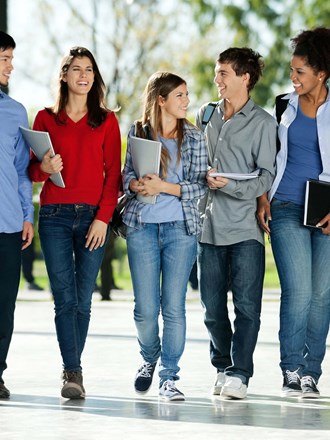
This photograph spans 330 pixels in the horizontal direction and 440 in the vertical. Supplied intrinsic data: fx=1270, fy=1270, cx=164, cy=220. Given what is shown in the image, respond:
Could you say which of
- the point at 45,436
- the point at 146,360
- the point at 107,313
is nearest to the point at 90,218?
the point at 146,360

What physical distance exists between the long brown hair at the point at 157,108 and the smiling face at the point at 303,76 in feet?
2.32

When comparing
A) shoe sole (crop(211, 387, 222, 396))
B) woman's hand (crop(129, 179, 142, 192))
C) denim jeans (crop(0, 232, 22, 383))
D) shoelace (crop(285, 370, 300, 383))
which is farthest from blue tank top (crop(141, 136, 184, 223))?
shoelace (crop(285, 370, 300, 383))

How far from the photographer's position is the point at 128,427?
6.46 m

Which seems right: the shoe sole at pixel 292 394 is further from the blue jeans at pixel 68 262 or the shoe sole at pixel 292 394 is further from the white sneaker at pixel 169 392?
the blue jeans at pixel 68 262

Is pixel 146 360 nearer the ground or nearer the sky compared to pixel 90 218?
nearer the ground

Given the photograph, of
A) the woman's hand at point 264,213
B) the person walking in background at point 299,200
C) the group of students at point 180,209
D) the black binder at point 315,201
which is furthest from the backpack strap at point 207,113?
the black binder at point 315,201

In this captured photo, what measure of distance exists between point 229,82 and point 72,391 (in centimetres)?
207

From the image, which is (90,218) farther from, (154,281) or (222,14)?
A: (222,14)

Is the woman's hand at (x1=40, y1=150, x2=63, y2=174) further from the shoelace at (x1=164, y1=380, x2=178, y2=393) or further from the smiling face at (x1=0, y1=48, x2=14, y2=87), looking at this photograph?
the shoelace at (x1=164, y1=380, x2=178, y2=393)

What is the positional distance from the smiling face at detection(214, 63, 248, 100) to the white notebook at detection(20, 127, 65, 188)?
1.16 meters

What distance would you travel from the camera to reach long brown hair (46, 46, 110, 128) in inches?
294

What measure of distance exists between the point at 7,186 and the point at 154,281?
40.9 inches

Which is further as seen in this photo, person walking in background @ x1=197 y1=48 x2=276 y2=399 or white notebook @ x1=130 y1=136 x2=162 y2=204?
person walking in background @ x1=197 y1=48 x2=276 y2=399

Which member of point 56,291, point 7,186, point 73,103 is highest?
point 73,103
